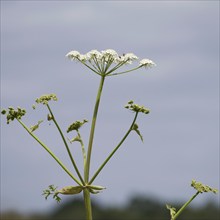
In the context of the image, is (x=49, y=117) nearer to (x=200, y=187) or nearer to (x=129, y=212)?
(x=200, y=187)

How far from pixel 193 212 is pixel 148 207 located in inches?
741

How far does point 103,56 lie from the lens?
9.30m

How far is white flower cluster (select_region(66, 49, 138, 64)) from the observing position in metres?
9.27

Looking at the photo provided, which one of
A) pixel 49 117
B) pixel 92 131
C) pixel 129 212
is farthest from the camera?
pixel 129 212

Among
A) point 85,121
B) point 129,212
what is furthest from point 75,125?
point 129,212

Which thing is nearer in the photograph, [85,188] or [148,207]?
[85,188]

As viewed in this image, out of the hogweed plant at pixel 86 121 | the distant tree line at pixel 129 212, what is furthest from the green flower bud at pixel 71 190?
the distant tree line at pixel 129 212

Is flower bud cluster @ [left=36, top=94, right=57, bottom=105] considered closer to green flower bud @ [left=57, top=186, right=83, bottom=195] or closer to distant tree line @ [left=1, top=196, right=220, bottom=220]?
green flower bud @ [left=57, top=186, right=83, bottom=195]

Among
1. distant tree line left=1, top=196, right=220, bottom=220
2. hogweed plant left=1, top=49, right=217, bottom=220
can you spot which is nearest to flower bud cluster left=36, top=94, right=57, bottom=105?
hogweed plant left=1, top=49, right=217, bottom=220

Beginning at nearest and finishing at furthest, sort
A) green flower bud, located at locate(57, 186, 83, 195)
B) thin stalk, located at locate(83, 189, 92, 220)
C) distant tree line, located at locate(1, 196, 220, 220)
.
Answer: thin stalk, located at locate(83, 189, 92, 220)
green flower bud, located at locate(57, 186, 83, 195)
distant tree line, located at locate(1, 196, 220, 220)

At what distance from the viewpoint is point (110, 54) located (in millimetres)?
9266

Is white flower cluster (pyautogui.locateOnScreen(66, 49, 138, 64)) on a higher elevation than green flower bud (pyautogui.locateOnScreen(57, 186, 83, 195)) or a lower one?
higher

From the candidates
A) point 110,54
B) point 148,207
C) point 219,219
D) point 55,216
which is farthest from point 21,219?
point 110,54

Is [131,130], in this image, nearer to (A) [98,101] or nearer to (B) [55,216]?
(A) [98,101]
